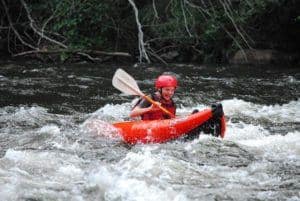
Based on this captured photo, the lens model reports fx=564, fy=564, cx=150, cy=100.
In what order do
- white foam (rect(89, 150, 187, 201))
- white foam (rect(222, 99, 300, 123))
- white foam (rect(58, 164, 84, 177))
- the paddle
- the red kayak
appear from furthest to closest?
white foam (rect(222, 99, 300, 123))
the paddle
the red kayak
white foam (rect(58, 164, 84, 177))
white foam (rect(89, 150, 187, 201))

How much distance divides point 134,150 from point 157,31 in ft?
29.3

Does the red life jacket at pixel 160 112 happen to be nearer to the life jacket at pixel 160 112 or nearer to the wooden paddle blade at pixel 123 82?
the life jacket at pixel 160 112

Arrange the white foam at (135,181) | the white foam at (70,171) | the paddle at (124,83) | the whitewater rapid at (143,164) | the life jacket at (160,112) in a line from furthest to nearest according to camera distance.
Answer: the paddle at (124,83), the life jacket at (160,112), the white foam at (70,171), the whitewater rapid at (143,164), the white foam at (135,181)

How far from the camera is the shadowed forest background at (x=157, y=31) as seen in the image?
1441 centimetres

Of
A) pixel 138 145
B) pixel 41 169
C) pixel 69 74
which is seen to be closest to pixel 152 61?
pixel 69 74

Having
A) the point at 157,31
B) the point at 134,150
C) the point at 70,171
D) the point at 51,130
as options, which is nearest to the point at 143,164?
the point at 70,171

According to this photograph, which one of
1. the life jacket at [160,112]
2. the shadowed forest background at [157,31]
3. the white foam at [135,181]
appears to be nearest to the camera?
the white foam at [135,181]

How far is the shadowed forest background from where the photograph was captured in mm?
14414

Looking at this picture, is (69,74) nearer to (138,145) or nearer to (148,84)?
(148,84)

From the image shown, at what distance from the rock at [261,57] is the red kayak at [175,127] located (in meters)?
8.07

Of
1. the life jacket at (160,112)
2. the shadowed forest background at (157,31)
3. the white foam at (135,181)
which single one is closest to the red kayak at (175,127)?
the life jacket at (160,112)

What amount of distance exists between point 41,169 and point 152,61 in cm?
943

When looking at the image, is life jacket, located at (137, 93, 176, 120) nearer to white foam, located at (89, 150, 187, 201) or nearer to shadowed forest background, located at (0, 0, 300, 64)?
white foam, located at (89, 150, 187, 201)

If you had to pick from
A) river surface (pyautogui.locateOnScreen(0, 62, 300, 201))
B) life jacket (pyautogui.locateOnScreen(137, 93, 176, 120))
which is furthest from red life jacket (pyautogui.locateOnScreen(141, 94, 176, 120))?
river surface (pyautogui.locateOnScreen(0, 62, 300, 201))
